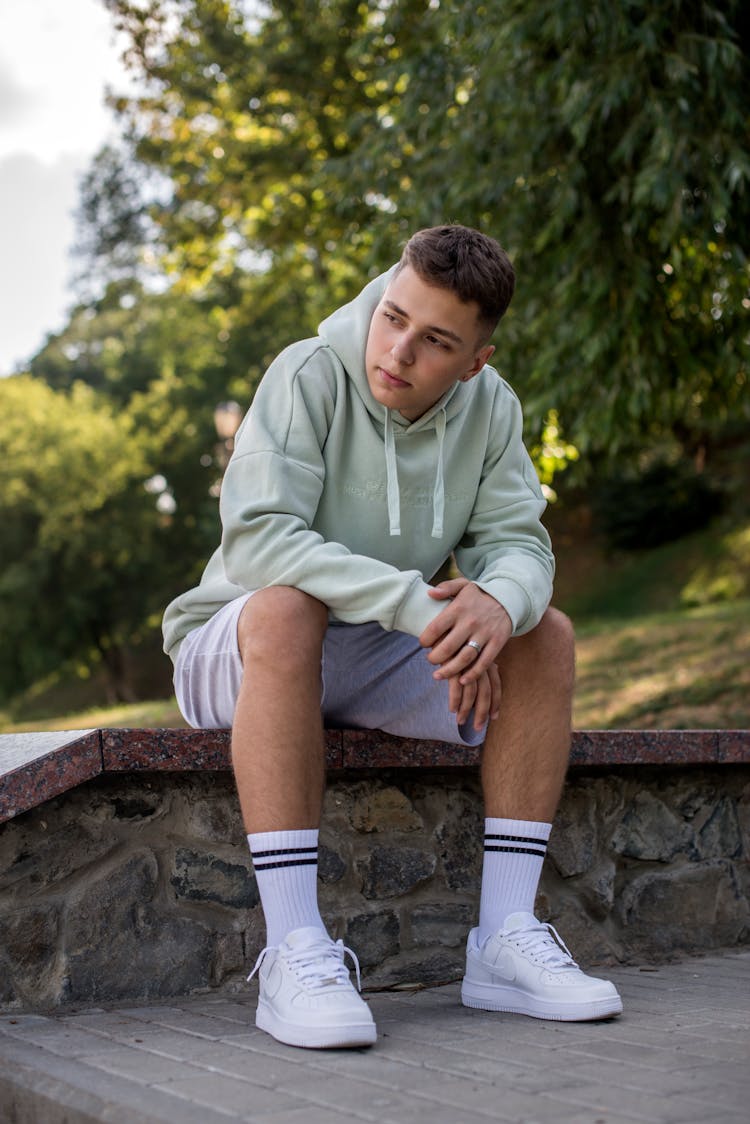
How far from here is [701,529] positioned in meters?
25.5

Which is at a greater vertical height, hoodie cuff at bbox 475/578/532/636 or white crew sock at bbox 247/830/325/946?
hoodie cuff at bbox 475/578/532/636

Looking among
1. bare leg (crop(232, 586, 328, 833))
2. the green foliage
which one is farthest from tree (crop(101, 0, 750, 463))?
the green foliage

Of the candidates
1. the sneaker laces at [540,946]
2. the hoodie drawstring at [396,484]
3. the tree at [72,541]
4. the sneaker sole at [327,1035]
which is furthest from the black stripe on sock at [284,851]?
the tree at [72,541]

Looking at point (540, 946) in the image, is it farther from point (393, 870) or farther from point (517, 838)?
point (393, 870)

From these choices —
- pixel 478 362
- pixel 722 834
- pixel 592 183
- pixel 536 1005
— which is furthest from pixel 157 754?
pixel 592 183

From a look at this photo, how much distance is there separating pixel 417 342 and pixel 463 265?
19cm

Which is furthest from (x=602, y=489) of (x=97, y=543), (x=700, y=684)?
(x=700, y=684)

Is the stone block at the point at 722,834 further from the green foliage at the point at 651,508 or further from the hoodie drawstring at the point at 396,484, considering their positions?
the green foliage at the point at 651,508

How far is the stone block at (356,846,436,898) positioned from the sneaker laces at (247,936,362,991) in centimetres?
65

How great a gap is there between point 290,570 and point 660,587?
70.0 feet

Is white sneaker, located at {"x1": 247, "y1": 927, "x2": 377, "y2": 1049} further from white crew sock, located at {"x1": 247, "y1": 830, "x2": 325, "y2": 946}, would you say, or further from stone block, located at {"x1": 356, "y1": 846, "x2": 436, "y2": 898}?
stone block, located at {"x1": 356, "y1": 846, "x2": 436, "y2": 898}

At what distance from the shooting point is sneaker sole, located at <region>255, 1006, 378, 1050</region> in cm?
229

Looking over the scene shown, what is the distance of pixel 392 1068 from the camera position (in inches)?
86.4

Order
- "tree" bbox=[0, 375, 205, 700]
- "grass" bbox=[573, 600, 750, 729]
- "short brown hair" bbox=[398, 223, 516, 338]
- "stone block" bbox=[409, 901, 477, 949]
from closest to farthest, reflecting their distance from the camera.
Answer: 1. "short brown hair" bbox=[398, 223, 516, 338]
2. "stone block" bbox=[409, 901, 477, 949]
3. "grass" bbox=[573, 600, 750, 729]
4. "tree" bbox=[0, 375, 205, 700]
